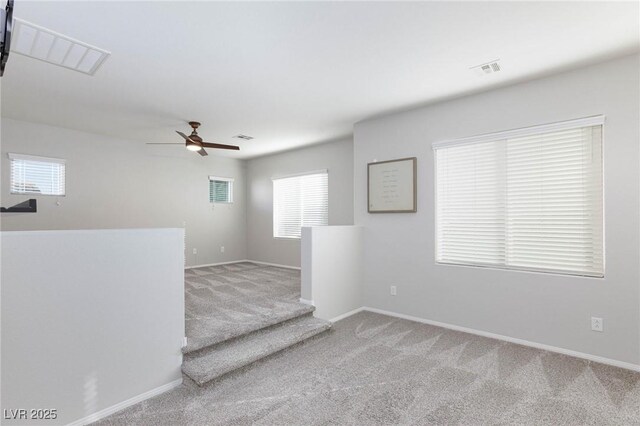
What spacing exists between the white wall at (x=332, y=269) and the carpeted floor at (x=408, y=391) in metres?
0.79

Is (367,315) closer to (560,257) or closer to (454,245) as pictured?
(454,245)

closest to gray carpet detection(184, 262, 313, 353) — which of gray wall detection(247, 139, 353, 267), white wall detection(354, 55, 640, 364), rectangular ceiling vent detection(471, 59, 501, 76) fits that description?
gray wall detection(247, 139, 353, 267)

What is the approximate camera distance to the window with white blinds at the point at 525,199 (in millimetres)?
2953

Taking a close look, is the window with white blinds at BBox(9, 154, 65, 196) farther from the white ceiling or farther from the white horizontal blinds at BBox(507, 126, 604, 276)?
the white horizontal blinds at BBox(507, 126, 604, 276)

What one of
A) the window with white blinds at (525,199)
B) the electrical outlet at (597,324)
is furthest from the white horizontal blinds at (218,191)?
the electrical outlet at (597,324)

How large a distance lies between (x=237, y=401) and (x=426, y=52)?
10.7 feet

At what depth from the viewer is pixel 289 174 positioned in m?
6.67

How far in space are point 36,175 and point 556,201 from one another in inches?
276

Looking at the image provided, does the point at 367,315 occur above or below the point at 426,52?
below

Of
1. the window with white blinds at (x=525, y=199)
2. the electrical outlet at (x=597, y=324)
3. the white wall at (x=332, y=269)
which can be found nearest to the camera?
the electrical outlet at (x=597, y=324)

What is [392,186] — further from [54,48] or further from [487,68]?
[54,48]

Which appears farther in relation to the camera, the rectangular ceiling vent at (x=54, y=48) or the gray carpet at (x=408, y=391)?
the rectangular ceiling vent at (x=54, y=48)

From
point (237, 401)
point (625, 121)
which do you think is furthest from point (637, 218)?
point (237, 401)

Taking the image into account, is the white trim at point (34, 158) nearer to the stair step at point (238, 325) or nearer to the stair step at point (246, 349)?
the stair step at point (238, 325)
